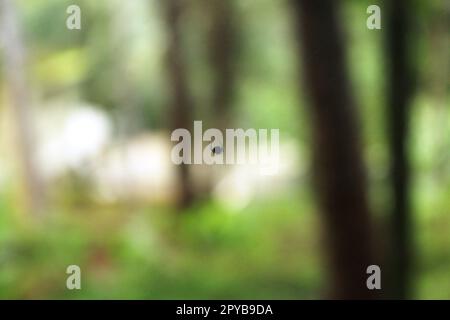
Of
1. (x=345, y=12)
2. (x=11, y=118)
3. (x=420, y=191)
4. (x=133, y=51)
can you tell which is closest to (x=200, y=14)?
(x=133, y=51)

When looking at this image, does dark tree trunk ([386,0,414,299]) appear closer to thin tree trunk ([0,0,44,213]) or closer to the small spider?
the small spider

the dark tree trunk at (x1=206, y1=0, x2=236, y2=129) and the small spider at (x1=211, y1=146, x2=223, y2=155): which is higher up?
the dark tree trunk at (x1=206, y1=0, x2=236, y2=129)

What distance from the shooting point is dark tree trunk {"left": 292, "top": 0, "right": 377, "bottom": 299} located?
1.14 meters

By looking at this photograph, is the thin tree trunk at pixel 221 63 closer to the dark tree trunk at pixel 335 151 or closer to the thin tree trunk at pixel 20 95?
the dark tree trunk at pixel 335 151

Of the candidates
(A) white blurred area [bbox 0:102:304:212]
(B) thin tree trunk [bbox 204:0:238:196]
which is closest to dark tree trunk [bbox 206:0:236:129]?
(B) thin tree trunk [bbox 204:0:238:196]

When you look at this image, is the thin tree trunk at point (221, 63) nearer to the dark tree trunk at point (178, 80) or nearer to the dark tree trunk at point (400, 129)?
the dark tree trunk at point (178, 80)

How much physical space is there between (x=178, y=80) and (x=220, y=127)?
113 mm

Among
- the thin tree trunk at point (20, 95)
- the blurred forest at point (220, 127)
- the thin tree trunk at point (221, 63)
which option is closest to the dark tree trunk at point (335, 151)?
the blurred forest at point (220, 127)

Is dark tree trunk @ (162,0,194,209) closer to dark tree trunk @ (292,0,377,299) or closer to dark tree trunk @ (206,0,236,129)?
dark tree trunk @ (206,0,236,129)

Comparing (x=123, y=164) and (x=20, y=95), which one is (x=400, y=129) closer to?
(x=123, y=164)

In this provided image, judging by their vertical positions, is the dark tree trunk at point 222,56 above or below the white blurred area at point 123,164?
above

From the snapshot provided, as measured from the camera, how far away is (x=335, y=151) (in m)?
1.16

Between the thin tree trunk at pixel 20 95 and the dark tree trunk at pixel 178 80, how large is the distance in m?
0.24

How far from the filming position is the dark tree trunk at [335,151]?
114cm
